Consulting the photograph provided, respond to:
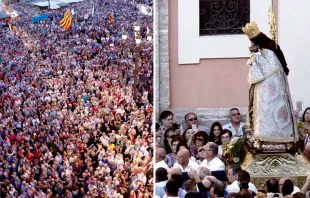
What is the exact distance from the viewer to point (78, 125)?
35.4 feet

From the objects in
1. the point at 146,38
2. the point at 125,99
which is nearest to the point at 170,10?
the point at 146,38

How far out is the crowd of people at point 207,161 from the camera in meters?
7.06

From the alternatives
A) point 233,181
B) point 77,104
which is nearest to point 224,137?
point 233,181

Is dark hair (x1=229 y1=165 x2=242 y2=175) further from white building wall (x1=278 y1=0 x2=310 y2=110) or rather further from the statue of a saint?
white building wall (x1=278 y1=0 x2=310 y2=110)

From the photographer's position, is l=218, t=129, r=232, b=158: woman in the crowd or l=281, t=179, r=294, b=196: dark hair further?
l=218, t=129, r=232, b=158: woman in the crowd

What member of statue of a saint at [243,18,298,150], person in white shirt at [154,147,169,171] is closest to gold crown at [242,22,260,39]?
Result: statue of a saint at [243,18,298,150]

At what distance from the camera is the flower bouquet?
27.0 feet

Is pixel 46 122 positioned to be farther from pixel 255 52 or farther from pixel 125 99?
pixel 255 52

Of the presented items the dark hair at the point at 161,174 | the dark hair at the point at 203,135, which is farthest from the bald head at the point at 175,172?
the dark hair at the point at 203,135

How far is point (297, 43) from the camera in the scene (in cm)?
980

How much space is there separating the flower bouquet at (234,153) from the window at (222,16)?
6.45ft

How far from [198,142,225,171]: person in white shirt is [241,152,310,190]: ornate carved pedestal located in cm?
22

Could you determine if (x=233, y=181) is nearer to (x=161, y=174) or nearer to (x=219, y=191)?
(x=219, y=191)

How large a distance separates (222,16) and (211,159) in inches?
91.9
